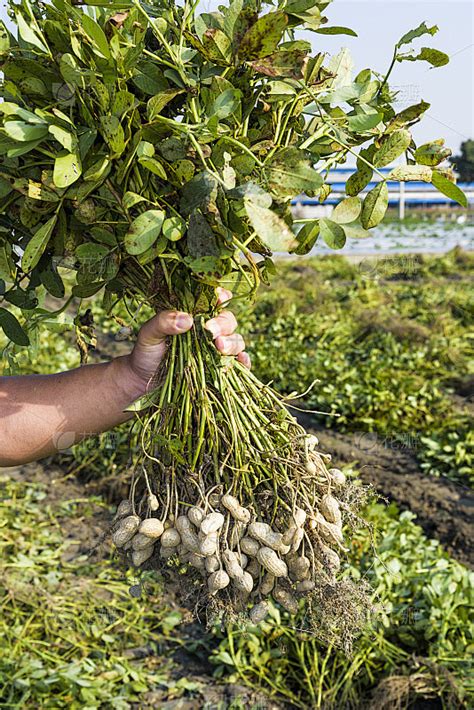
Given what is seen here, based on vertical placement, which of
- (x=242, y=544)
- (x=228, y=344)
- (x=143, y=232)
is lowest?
(x=242, y=544)

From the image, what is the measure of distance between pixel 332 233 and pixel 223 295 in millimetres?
276

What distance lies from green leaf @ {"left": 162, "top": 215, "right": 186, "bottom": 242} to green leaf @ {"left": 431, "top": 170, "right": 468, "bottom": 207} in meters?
0.40

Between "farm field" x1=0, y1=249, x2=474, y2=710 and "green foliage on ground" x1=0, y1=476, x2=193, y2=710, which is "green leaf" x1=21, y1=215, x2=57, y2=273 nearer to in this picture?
"farm field" x1=0, y1=249, x2=474, y2=710

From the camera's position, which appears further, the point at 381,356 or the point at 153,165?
the point at 381,356

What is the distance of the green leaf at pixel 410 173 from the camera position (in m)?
1.02

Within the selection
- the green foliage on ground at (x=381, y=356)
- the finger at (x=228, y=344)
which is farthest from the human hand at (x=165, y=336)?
the green foliage on ground at (x=381, y=356)

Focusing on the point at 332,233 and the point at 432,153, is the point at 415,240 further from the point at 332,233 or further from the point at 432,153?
the point at 332,233

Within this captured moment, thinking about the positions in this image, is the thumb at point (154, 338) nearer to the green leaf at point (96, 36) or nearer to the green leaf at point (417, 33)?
the green leaf at point (96, 36)

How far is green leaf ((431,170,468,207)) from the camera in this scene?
1.04 meters

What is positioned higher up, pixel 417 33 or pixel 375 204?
pixel 417 33

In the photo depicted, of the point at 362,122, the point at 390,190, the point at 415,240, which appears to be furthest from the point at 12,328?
the point at 415,240

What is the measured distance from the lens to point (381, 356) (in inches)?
195

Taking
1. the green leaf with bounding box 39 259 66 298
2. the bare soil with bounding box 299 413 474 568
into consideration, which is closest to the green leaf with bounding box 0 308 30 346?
the green leaf with bounding box 39 259 66 298

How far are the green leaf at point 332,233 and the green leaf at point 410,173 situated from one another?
0.11 metres
